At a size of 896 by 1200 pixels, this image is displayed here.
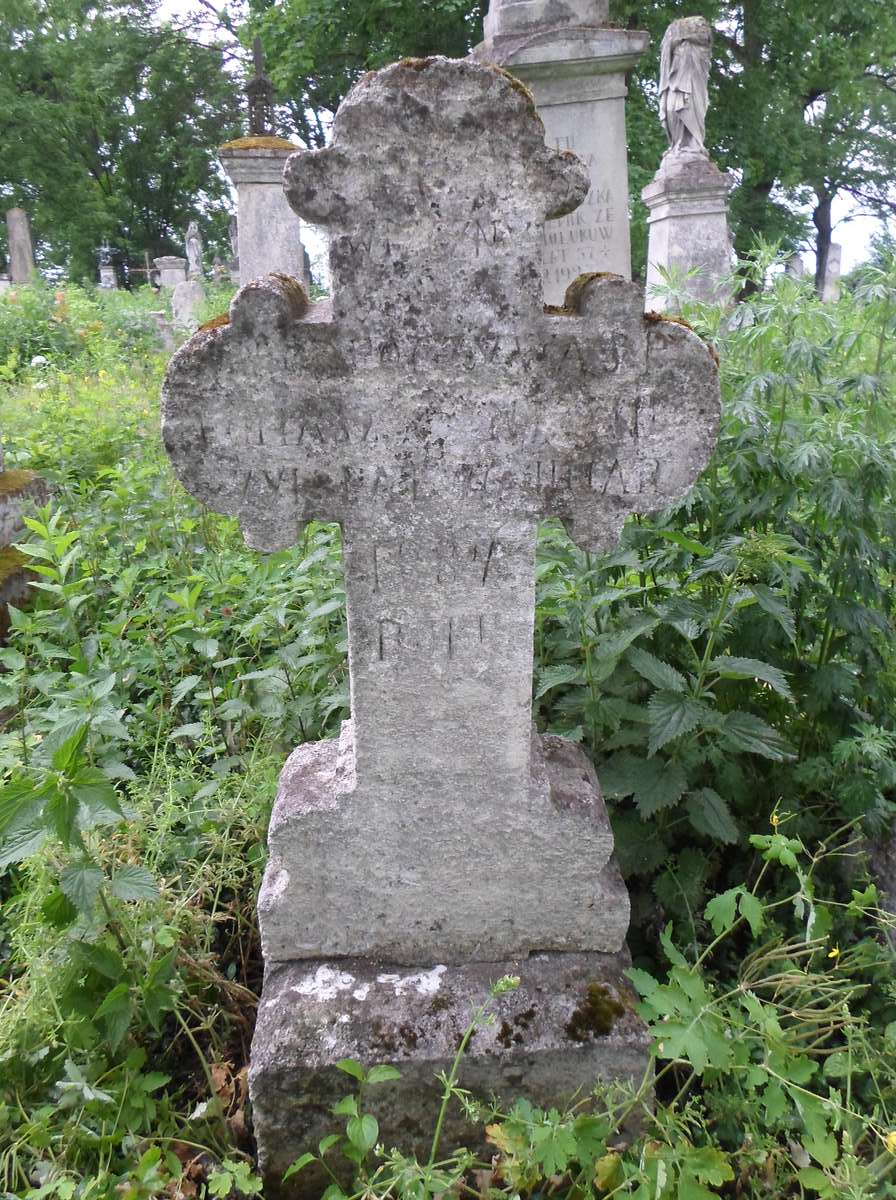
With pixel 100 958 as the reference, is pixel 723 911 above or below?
above

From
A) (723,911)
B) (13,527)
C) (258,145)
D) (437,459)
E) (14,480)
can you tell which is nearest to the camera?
(723,911)

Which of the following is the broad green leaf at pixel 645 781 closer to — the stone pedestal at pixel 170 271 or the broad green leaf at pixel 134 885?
the broad green leaf at pixel 134 885

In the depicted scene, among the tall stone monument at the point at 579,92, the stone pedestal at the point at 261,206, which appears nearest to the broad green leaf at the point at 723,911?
the tall stone monument at the point at 579,92

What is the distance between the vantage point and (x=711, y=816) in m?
2.01

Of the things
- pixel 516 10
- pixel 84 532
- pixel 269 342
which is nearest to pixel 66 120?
pixel 516 10

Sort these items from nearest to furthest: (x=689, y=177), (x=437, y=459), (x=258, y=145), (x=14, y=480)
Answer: (x=437, y=459), (x=14, y=480), (x=258, y=145), (x=689, y=177)

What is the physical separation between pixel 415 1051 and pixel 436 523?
3.56 ft

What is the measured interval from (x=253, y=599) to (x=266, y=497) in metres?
1.52

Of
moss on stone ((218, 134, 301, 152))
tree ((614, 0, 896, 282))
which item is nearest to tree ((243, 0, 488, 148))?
tree ((614, 0, 896, 282))

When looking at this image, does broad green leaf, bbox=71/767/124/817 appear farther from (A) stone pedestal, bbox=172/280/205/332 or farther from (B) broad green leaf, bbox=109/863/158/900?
(A) stone pedestal, bbox=172/280/205/332

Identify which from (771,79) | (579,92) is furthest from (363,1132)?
(771,79)

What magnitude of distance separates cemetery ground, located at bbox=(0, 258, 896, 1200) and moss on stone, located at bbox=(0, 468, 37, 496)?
3.92 feet

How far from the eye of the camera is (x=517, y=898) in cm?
192

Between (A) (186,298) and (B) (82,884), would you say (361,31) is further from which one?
(B) (82,884)
